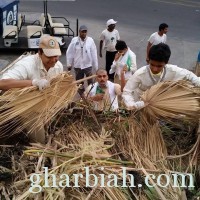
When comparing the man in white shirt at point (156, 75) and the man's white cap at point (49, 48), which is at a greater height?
the man's white cap at point (49, 48)

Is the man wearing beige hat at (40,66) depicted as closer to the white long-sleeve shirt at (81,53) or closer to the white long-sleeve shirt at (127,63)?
the white long-sleeve shirt at (127,63)

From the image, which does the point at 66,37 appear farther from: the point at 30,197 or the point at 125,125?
the point at 30,197

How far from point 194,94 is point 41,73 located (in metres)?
1.34

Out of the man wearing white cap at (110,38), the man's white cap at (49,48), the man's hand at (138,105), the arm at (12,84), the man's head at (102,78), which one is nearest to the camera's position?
the arm at (12,84)

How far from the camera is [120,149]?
10.8ft

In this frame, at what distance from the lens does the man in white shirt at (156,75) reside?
155 inches

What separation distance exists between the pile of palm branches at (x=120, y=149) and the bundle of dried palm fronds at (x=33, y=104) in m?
0.13

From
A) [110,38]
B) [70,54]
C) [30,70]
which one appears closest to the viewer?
[30,70]

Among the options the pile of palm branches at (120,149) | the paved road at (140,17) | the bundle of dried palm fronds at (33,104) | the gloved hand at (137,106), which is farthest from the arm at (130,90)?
the paved road at (140,17)

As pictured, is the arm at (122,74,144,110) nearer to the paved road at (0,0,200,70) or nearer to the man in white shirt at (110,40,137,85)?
the man in white shirt at (110,40,137,85)

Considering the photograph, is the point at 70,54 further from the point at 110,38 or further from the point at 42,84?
the point at 42,84

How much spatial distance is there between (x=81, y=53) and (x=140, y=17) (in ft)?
24.6

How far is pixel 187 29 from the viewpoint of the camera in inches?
542

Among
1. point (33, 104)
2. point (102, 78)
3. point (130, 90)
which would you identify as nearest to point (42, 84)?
point (33, 104)
